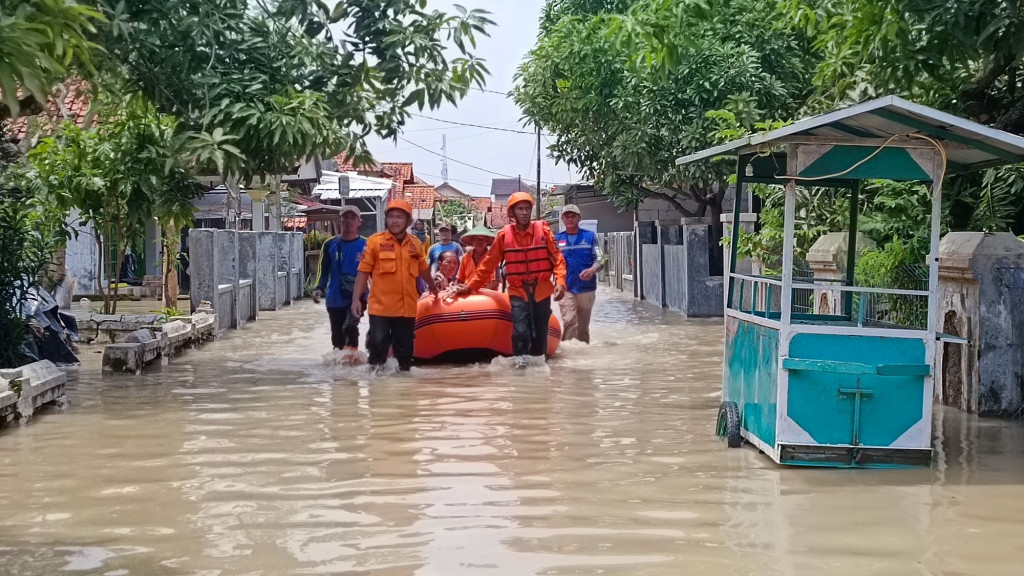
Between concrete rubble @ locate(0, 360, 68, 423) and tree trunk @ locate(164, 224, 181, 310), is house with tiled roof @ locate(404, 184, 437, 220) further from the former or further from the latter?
concrete rubble @ locate(0, 360, 68, 423)

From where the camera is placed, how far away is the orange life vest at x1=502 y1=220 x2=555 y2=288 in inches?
461

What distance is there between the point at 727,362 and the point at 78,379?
643 centimetres

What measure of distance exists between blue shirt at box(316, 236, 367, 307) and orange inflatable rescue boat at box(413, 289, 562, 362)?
31.5 inches

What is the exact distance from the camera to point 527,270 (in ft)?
38.5

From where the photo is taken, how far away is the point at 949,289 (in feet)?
30.6

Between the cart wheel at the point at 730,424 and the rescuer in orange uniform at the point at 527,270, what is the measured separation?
402cm

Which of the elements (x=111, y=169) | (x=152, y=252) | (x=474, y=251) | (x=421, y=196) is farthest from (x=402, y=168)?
(x=474, y=251)

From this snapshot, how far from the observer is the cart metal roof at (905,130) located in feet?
21.8

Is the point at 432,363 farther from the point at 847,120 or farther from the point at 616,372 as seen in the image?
the point at 847,120

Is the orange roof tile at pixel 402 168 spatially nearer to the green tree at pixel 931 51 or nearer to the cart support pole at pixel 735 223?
the green tree at pixel 931 51

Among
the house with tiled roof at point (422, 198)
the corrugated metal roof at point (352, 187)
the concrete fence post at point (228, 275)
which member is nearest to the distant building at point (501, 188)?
the house with tiled roof at point (422, 198)

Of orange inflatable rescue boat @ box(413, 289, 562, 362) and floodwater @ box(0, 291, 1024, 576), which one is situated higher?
orange inflatable rescue boat @ box(413, 289, 562, 362)

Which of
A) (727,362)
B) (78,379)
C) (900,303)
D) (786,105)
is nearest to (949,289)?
(900,303)

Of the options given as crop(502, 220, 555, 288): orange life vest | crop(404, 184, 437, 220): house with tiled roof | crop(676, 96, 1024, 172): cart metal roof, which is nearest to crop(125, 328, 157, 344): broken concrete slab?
crop(502, 220, 555, 288): orange life vest
